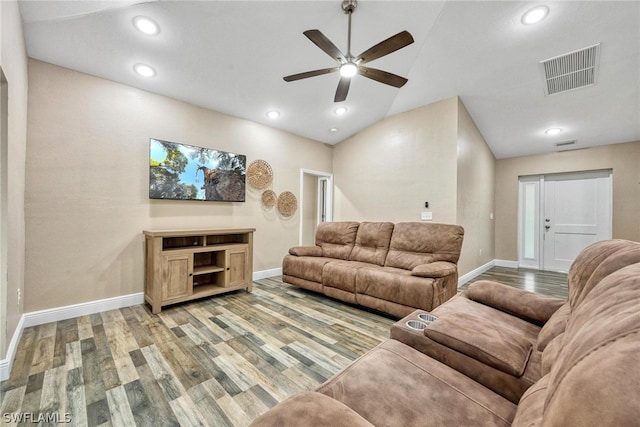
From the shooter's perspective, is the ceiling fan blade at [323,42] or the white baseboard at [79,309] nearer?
the ceiling fan blade at [323,42]

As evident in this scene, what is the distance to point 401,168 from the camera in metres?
4.26

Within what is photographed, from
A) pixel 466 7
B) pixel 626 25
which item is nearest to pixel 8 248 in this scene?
pixel 466 7

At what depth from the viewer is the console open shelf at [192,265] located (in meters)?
2.78

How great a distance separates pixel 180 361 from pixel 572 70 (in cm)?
503

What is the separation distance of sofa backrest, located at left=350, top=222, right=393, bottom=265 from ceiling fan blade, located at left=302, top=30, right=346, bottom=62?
89.1 inches

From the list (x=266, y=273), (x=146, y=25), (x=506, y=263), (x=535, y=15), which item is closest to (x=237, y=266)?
(x=266, y=273)

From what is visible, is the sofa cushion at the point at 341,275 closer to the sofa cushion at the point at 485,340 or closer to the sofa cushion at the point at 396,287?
the sofa cushion at the point at 396,287

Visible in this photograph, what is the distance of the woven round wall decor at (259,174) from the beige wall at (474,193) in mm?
2977

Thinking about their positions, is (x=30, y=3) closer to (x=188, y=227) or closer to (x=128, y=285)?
(x=188, y=227)

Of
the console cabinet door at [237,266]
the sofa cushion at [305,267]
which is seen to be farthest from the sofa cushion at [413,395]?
the console cabinet door at [237,266]

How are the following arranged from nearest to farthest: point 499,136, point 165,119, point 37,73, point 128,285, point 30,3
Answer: point 30,3 → point 37,73 → point 128,285 → point 165,119 → point 499,136

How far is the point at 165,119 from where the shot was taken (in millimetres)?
3244

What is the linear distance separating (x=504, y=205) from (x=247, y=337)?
6.02m

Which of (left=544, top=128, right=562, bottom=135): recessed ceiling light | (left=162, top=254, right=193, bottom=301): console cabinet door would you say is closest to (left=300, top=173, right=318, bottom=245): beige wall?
(left=162, top=254, right=193, bottom=301): console cabinet door
